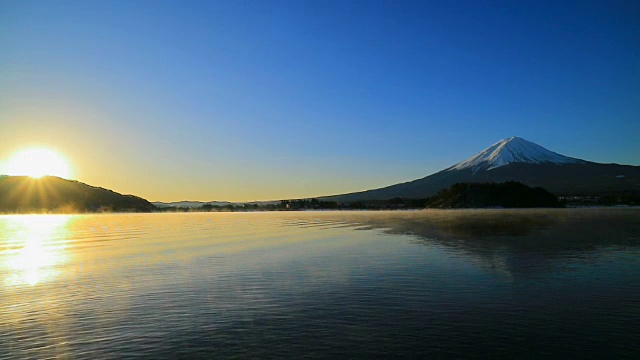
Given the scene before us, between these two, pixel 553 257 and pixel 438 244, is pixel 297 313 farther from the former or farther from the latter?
pixel 438 244

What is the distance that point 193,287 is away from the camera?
24.7 m

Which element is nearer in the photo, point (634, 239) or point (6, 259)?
point (6, 259)

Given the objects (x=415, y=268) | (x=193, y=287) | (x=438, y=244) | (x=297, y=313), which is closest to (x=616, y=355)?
(x=297, y=313)

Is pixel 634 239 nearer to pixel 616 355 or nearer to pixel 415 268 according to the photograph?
pixel 415 268

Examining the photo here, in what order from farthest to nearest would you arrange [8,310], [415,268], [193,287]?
[415,268] → [193,287] → [8,310]

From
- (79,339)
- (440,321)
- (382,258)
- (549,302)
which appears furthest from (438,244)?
(79,339)

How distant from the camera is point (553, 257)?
111ft

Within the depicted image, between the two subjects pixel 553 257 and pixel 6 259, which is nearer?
pixel 553 257

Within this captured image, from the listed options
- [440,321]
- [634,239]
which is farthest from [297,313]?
[634,239]

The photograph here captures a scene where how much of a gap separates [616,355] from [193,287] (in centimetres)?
1945

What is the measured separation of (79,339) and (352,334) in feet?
31.0

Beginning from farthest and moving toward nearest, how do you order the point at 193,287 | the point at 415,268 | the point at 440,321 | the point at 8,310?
the point at 415,268, the point at 193,287, the point at 8,310, the point at 440,321

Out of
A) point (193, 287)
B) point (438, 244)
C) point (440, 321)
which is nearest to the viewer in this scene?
point (440, 321)

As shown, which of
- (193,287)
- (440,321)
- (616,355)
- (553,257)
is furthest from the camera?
(553,257)
